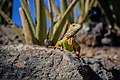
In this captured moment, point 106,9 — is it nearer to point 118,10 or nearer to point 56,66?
point 118,10

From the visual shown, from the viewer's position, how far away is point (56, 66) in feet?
6.33

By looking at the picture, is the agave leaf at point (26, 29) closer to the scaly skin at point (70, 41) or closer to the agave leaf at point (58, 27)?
the agave leaf at point (58, 27)

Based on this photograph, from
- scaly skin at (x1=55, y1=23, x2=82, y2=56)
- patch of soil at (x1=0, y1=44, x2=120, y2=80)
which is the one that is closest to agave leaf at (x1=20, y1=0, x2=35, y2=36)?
scaly skin at (x1=55, y1=23, x2=82, y2=56)

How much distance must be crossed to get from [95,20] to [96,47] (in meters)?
0.67

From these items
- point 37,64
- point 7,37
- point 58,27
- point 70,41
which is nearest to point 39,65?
point 37,64

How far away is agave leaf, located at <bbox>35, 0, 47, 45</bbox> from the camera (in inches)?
111

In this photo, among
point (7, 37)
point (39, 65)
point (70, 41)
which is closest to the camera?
point (39, 65)

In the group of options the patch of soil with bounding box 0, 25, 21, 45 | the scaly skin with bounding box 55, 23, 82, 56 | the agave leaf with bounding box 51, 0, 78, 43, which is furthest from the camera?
the patch of soil with bounding box 0, 25, 21, 45

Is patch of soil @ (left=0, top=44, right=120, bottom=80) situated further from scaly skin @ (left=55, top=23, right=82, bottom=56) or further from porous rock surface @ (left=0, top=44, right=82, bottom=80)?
scaly skin @ (left=55, top=23, right=82, bottom=56)

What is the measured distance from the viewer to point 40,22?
2902 millimetres

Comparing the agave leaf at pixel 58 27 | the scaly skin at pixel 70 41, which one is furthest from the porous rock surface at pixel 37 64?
the agave leaf at pixel 58 27

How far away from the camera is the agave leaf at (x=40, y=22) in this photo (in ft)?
9.22

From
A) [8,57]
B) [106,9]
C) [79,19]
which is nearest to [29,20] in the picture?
[8,57]

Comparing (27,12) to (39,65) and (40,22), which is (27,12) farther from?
(39,65)
